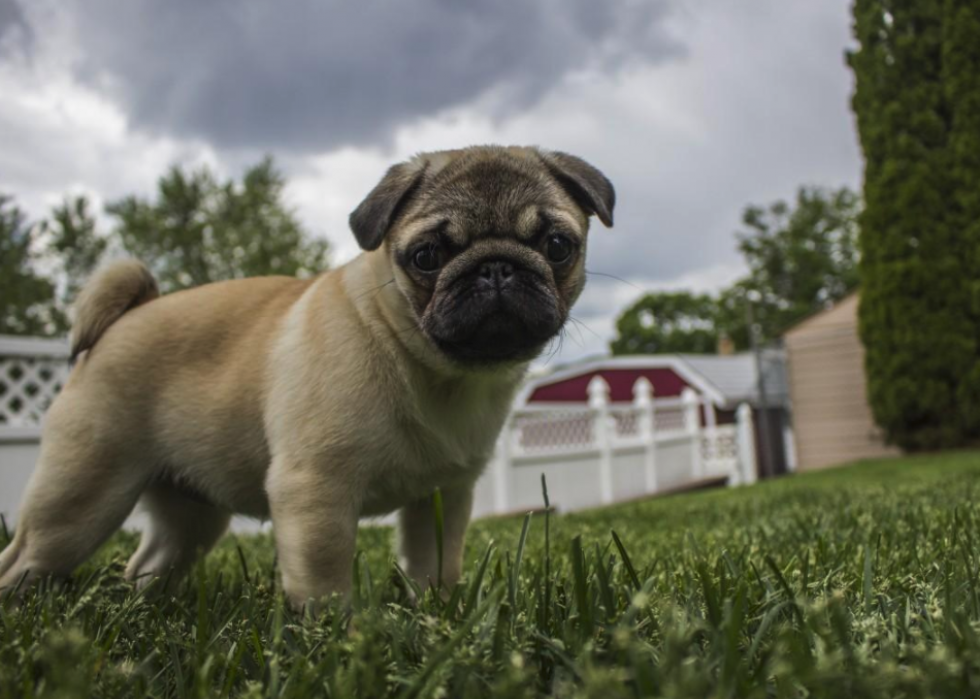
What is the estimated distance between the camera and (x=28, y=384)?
7.81 m

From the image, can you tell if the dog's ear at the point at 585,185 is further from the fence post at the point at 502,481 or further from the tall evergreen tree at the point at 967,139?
the tall evergreen tree at the point at 967,139

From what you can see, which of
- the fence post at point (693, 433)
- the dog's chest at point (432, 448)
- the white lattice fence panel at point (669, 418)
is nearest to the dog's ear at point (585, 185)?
the dog's chest at point (432, 448)

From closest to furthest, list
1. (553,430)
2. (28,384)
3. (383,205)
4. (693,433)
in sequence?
(383,205)
(28,384)
(553,430)
(693,433)

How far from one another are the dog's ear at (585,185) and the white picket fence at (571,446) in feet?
14.7

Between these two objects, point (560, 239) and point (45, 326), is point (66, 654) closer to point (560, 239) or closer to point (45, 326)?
point (560, 239)

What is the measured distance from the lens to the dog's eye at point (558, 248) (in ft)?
8.19

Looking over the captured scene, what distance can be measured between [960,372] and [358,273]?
53.2ft

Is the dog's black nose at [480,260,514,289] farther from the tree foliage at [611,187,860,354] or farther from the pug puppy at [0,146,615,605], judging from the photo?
the tree foliage at [611,187,860,354]

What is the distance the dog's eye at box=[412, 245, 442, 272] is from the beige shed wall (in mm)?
19490

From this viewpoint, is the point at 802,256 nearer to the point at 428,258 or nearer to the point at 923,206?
the point at 923,206

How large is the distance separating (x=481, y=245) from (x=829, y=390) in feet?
67.4

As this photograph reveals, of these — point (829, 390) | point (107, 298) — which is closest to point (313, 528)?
point (107, 298)

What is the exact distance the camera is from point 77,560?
2395mm

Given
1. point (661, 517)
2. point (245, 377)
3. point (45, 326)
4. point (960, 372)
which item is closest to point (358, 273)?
point (245, 377)
